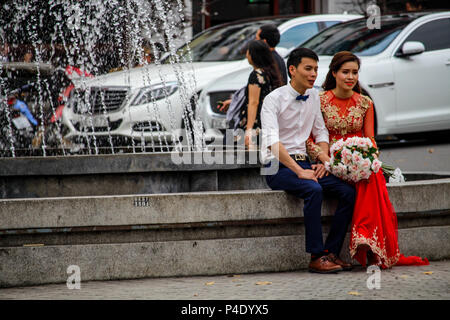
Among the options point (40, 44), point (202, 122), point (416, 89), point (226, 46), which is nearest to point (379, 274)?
point (202, 122)

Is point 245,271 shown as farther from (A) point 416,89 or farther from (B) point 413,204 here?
(A) point 416,89

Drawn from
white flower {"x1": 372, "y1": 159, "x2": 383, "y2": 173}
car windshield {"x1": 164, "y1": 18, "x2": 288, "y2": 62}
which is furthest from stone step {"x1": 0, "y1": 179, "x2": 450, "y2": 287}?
car windshield {"x1": 164, "y1": 18, "x2": 288, "y2": 62}

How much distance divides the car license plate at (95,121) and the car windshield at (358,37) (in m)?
3.13

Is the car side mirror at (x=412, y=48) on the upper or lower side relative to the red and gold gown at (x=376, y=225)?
upper

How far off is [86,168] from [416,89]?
20.9 feet

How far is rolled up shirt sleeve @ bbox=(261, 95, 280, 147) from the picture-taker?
587cm

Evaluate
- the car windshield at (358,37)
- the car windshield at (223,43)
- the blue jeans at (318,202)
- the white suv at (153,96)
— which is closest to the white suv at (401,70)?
the car windshield at (358,37)

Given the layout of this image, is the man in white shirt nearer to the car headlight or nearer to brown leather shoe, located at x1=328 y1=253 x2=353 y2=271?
brown leather shoe, located at x1=328 y1=253 x2=353 y2=271

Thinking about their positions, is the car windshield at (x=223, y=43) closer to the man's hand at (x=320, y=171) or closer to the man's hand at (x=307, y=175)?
the man's hand at (x=320, y=171)

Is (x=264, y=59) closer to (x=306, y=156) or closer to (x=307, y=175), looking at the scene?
(x=306, y=156)

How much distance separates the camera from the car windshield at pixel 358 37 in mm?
11555

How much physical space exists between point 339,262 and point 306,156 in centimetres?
86

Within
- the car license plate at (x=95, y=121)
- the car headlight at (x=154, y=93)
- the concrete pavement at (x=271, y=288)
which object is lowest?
the concrete pavement at (x=271, y=288)

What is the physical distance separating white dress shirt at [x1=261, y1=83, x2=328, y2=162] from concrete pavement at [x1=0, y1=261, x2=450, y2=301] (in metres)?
0.96
